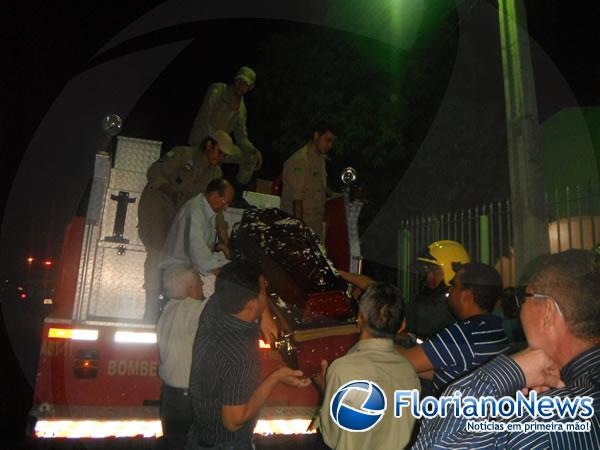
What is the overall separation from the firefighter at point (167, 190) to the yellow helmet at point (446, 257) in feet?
6.22

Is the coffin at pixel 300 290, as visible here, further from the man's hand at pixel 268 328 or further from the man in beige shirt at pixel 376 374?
the man in beige shirt at pixel 376 374

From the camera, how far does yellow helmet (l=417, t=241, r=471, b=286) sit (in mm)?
4461

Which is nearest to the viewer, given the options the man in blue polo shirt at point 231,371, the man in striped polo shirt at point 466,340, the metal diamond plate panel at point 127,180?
the man in blue polo shirt at point 231,371

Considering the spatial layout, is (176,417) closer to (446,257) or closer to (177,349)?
(177,349)

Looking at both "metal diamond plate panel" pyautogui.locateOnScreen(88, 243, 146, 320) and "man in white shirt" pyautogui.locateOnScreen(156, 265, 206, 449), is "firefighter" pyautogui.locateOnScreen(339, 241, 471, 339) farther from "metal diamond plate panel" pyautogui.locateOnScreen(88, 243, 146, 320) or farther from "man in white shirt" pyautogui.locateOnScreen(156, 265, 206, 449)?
"metal diamond plate panel" pyautogui.locateOnScreen(88, 243, 146, 320)

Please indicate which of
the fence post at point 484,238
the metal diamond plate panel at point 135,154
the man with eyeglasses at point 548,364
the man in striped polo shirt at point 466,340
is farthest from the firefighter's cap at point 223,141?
the fence post at point 484,238

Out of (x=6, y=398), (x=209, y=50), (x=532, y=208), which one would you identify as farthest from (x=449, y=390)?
(x=209, y=50)

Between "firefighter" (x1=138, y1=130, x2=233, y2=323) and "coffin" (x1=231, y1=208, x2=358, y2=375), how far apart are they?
2.00 feet

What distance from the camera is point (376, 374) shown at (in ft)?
8.39

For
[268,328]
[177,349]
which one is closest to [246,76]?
[268,328]

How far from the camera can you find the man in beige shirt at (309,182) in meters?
5.98

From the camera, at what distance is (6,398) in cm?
888

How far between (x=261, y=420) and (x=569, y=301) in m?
2.97

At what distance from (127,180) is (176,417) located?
2.58 m
